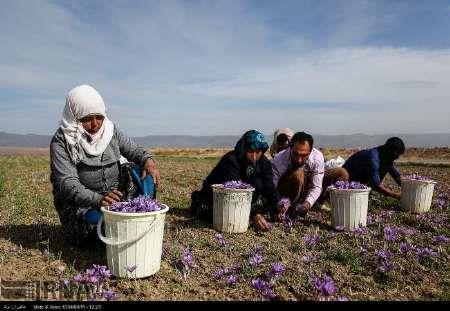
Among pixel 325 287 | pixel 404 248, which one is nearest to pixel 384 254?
pixel 404 248

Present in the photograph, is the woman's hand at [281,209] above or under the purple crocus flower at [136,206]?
under

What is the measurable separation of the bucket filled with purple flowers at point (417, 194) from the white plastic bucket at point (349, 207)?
2.04 meters

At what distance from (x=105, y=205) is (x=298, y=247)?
2.73 metres

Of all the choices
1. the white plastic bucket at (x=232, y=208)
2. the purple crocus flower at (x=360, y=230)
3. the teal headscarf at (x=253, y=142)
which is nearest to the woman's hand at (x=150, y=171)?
the white plastic bucket at (x=232, y=208)

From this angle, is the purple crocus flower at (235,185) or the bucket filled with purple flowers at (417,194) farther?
the bucket filled with purple flowers at (417,194)

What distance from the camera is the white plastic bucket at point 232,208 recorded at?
6695mm

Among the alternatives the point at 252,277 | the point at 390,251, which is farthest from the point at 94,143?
the point at 390,251

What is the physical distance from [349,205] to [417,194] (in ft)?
7.81

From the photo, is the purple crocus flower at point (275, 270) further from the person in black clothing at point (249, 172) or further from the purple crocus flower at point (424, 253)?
the purple crocus flower at point (424, 253)

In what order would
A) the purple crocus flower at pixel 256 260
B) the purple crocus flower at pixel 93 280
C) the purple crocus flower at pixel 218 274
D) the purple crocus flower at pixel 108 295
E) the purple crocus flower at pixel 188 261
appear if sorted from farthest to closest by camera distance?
the purple crocus flower at pixel 256 260, the purple crocus flower at pixel 188 261, the purple crocus flower at pixel 218 274, the purple crocus flower at pixel 93 280, the purple crocus flower at pixel 108 295

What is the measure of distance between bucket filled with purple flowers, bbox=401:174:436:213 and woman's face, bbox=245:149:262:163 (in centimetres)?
359

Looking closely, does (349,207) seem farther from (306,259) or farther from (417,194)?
(417,194)

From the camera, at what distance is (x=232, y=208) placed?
6719 mm
